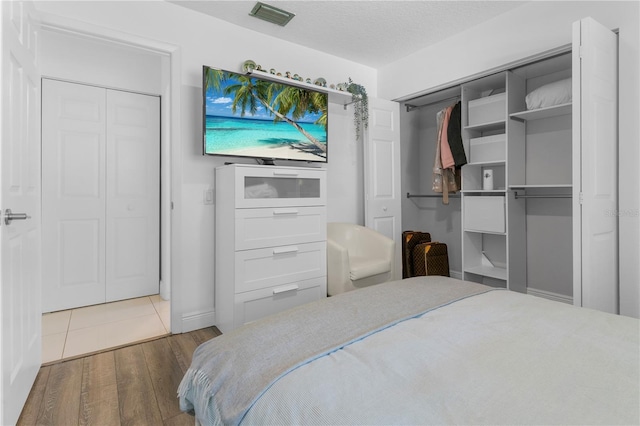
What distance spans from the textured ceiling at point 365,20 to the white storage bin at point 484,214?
158 centimetres

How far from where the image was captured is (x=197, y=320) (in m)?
2.74

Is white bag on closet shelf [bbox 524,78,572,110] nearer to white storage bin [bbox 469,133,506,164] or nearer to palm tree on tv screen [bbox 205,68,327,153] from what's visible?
white storage bin [bbox 469,133,506,164]

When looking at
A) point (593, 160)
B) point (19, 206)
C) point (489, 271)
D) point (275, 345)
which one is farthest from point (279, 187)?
point (489, 271)

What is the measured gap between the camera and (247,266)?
2.49 metres

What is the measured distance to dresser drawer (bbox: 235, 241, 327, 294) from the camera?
2.48m

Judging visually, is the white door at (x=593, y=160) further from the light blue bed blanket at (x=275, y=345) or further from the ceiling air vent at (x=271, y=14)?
the ceiling air vent at (x=271, y=14)

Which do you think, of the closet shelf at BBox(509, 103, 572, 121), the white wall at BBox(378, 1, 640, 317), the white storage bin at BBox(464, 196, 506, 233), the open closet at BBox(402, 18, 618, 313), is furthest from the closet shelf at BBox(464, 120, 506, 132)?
the white storage bin at BBox(464, 196, 506, 233)

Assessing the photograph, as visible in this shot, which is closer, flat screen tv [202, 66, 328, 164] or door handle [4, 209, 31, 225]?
door handle [4, 209, 31, 225]

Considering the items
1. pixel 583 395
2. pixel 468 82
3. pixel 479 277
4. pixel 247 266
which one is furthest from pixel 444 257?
pixel 583 395

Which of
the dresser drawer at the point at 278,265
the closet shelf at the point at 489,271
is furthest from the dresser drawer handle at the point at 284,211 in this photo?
the closet shelf at the point at 489,271

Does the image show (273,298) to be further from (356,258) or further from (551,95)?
(551,95)

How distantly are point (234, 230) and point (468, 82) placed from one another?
8.47ft

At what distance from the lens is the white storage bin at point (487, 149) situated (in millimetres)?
3229

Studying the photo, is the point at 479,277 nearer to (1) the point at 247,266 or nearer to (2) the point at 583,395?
(1) the point at 247,266
